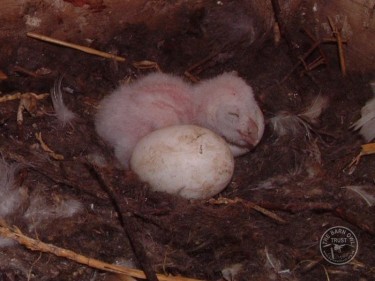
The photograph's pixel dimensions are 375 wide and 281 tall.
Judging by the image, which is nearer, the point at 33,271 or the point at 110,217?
the point at 33,271

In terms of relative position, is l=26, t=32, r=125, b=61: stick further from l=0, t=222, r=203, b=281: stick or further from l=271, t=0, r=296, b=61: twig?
l=0, t=222, r=203, b=281: stick

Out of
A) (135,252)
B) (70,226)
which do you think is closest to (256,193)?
(135,252)

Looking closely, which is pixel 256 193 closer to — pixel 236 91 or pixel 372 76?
pixel 236 91

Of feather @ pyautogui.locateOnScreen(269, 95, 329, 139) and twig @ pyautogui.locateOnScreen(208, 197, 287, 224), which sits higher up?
feather @ pyautogui.locateOnScreen(269, 95, 329, 139)

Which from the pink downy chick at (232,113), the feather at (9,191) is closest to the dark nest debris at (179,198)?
the feather at (9,191)

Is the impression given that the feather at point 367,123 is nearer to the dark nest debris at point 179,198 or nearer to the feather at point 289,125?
the dark nest debris at point 179,198

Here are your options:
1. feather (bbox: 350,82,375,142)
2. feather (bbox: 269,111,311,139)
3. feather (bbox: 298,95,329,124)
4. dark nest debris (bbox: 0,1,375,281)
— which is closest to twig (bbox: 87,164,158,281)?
dark nest debris (bbox: 0,1,375,281)

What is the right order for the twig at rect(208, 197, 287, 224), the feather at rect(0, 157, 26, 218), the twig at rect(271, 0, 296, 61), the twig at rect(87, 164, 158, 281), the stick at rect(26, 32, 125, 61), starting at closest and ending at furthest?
the twig at rect(87, 164, 158, 281), the feather at rect(0, 157, 26, 218), the twig at rect(208, 197, 287, 224), the stick at rect(26, 32, 125, 61), the twig at rect(271, 0, 296, 61)
